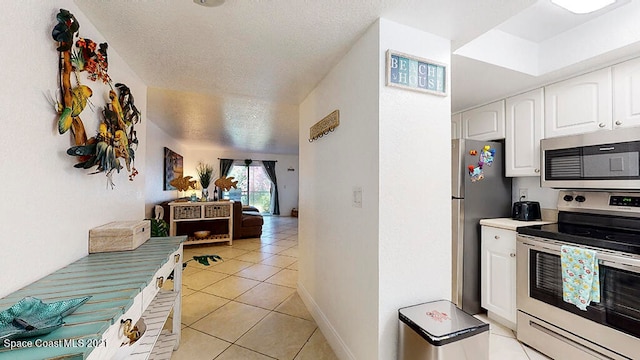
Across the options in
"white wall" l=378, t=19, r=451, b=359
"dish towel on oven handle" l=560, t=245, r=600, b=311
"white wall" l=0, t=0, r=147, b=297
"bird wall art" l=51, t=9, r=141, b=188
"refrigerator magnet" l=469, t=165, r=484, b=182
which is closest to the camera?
"white wall" l=0, t=0, r=147, b=297

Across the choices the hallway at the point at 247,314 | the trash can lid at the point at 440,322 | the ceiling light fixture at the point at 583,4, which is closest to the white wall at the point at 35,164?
the hallway at the point at 247,314

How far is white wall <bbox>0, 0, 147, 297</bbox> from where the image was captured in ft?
2.92

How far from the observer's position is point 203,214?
491 centimetres

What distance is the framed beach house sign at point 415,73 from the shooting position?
139cm

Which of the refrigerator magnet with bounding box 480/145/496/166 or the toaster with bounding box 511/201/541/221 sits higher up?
the refrigerator magnet with bounding box 480/145/496/166

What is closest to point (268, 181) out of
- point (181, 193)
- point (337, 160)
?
point (181, 193)

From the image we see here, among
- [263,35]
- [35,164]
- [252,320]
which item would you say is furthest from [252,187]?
[35,164]

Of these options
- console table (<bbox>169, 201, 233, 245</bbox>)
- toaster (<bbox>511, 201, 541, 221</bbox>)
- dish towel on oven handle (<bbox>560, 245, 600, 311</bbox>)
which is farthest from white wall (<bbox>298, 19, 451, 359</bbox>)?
console table (<bbox>169, 201, 233, 245</bbox>)

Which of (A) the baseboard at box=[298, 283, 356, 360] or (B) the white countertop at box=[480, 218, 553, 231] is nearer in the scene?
(A) the baseboard at box=[298, 283, 356, 360]

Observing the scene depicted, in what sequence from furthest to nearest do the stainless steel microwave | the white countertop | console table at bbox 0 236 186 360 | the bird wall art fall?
the white countertop
the stainless steel microwave
the bird wall art
console table at bbox 0 236 186 360

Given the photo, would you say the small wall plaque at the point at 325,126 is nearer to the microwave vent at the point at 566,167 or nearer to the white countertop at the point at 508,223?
the white countertop at the point at 508,223

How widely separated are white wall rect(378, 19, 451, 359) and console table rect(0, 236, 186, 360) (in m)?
1.14

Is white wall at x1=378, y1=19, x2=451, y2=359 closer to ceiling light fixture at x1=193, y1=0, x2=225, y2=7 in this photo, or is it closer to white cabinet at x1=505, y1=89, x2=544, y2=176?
ceiling light fixture at x1=193, y1=0, x2=225, y2=7

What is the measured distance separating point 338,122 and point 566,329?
2.08 metres
